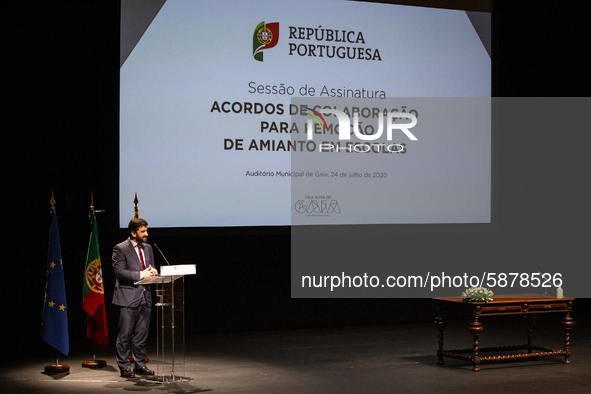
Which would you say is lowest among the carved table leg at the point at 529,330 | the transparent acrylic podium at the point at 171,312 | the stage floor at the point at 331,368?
the stage floor at the point at 331,368

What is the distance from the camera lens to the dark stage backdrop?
7344 mm

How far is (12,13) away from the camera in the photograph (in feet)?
23.8

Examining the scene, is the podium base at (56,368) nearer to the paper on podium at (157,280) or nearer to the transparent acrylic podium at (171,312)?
the transparent acrylic podium at (171,312)

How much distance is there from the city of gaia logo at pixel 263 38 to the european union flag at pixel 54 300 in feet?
10.0

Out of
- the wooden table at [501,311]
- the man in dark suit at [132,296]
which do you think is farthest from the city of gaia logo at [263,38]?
the wooden table at [501,311]

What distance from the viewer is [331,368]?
6.30 meters

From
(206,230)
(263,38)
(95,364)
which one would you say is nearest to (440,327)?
(206,230)

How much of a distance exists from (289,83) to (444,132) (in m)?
2.04

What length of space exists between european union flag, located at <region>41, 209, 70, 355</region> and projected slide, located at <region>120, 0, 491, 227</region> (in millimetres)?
1401

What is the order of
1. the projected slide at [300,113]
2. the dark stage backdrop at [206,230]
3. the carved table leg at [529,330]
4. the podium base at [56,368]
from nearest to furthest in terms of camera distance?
the podium base at [56,368], the carved table leg at [529,330], the dark stage backdrop at [206,230], the projected slide at [300,113]

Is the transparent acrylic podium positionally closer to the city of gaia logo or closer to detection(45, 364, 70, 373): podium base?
detection(45, 364, 70, 373): podium base

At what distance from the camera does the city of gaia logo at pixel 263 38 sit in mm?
8117

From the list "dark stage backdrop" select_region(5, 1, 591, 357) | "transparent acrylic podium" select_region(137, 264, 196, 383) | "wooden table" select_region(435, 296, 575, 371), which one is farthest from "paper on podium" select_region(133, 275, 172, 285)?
"wooden table" select_region(435, 296, 575, 371)

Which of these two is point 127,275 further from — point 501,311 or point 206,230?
point 501,311
